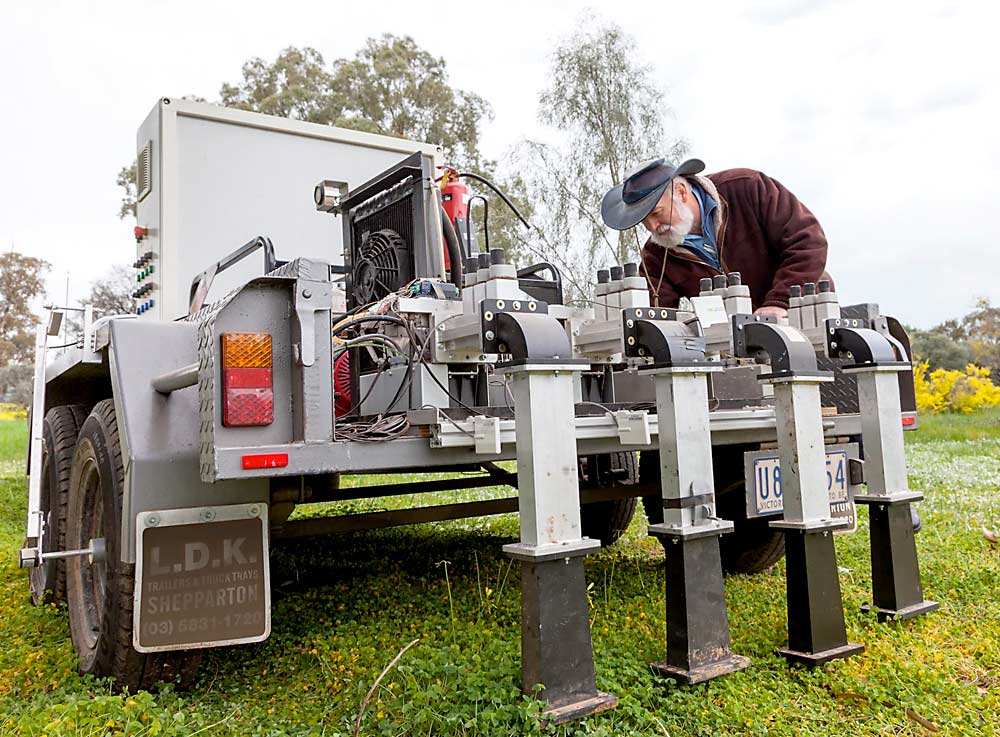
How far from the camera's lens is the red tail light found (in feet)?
7.95

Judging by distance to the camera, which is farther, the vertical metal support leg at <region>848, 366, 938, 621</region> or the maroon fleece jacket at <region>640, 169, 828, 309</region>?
the maroon fleece jacket at <region>640, 169, 828, 309</region>

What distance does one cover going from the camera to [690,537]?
271cm

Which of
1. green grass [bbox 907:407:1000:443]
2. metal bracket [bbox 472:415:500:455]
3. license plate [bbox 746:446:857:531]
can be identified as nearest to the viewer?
metal bracket [bbox 472:415:500:455]

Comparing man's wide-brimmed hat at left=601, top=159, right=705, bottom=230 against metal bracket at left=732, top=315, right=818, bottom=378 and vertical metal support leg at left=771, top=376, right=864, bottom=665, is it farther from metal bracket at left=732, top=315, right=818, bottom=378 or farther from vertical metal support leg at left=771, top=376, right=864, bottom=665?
vertical metal support leg at left=771, top=376, right=864, bottom=665

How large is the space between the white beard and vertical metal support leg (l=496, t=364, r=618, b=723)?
81.1 inches

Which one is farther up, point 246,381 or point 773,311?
point 773,311

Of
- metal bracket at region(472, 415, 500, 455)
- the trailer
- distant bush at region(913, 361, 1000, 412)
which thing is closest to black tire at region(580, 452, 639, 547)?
the trailer

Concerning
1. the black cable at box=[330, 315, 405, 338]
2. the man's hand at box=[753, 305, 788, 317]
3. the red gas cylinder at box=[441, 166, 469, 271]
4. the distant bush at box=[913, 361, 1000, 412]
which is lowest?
the black cable at box=[330, 315, 405, 338]

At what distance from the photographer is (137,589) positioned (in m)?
2.52

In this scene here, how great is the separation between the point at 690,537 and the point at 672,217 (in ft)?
7.00

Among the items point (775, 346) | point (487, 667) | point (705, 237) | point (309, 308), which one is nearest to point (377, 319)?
point (309, 308)

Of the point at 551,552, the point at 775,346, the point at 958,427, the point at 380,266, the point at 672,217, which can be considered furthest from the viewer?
the point at 958,427

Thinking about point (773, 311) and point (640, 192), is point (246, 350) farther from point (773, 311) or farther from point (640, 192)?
point (773, 311)

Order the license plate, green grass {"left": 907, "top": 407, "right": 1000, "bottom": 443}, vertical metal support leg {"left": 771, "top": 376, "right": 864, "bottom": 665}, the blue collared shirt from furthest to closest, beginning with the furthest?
1. green grass {"left": 907, "top": 407, "right": 1000, "bottom": 443}
2. the blue collared shirt
3. the license plate
4. vertical metal support leg {"left": 771, "top": 376, "right": 864, "bottom": 665}
